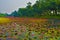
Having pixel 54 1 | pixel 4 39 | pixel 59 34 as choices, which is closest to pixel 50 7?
pixel 54 1

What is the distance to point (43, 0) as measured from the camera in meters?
15.8

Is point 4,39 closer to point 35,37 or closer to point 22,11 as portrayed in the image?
point 35,37

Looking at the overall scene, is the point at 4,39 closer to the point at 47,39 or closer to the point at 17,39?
the point at 17,39

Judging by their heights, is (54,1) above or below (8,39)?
above

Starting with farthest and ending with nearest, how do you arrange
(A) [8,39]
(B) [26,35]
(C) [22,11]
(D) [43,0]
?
1. (D) [43,0]
2. (C) [22,11]
3. (B) [26,35]
4. (A) [8,39]

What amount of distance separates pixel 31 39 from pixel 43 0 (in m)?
12.7

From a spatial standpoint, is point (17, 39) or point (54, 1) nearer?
point (17, 39)

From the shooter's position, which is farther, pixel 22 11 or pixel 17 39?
pixel 22 11

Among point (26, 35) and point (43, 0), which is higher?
point (43, 0)

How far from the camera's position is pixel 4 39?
3.21m

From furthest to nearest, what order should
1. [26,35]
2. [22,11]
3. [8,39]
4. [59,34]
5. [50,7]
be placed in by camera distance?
[50,7]
[22,11]
[59,34]
[26,35]
[8,39]

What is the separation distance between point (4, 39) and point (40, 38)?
57 cm

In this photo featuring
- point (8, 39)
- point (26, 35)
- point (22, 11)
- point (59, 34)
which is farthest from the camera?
point (22, 11)

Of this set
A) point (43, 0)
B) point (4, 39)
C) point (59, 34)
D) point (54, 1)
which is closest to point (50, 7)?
point (54, 1)
